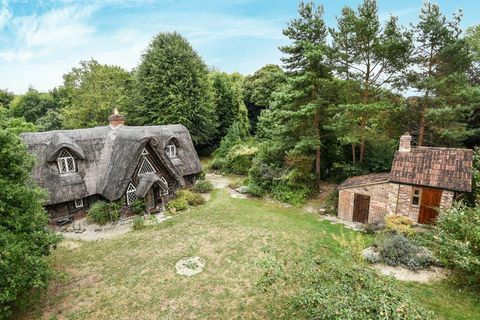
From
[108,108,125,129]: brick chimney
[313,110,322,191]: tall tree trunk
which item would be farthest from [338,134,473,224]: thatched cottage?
[108,108,125,129]: brick chimney

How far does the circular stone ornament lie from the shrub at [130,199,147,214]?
7.21 metres

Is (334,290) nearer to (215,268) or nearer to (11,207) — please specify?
(215,268)

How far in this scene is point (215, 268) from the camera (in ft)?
38.2

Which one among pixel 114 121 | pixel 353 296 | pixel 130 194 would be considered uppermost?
pixel 114 121

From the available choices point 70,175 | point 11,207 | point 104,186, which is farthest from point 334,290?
point 70,175

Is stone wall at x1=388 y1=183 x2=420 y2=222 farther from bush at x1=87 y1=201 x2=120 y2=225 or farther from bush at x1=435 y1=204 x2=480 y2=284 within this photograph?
bush at x1=87 y1=201 x2=120 y2=225

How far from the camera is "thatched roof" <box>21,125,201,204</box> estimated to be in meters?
16.8

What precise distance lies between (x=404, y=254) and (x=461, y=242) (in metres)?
2.37

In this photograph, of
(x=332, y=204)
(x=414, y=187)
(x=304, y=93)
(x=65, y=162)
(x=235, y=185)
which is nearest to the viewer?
(x=414, y=187)

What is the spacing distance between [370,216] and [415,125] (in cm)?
863

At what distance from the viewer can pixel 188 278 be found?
10953mm

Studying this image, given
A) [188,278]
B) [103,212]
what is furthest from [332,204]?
[103,212]

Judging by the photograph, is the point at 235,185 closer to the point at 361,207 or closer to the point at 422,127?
the point at 361,207

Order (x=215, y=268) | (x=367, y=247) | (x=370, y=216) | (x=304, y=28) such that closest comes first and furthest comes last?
(x=215, y=268)
(x=367, y=247)
(x=370, y=216)
(x=304, y=28)
